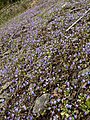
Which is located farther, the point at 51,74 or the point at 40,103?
the point at 51,74

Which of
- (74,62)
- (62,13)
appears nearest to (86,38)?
(74,62)

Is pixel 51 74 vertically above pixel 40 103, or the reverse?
pixel 40 103

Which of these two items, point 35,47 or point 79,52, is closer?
point 79,52

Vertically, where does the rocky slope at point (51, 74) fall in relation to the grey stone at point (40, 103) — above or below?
below

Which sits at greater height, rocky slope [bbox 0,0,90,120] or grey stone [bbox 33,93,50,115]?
grey stone [bbox 33,93,50,115]

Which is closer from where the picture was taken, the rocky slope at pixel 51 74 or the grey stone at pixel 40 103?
the rocky slope at pixel 51 74

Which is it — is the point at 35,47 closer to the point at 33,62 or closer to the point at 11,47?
the point at 33,62

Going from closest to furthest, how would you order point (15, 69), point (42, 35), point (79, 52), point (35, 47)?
point (79, 52) < point (15, 69) < point (35, 47) < point (42, 35)

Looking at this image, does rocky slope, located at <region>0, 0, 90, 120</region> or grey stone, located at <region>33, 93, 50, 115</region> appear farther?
grey stone, located at <region>33, 93, 50, 115</region>
